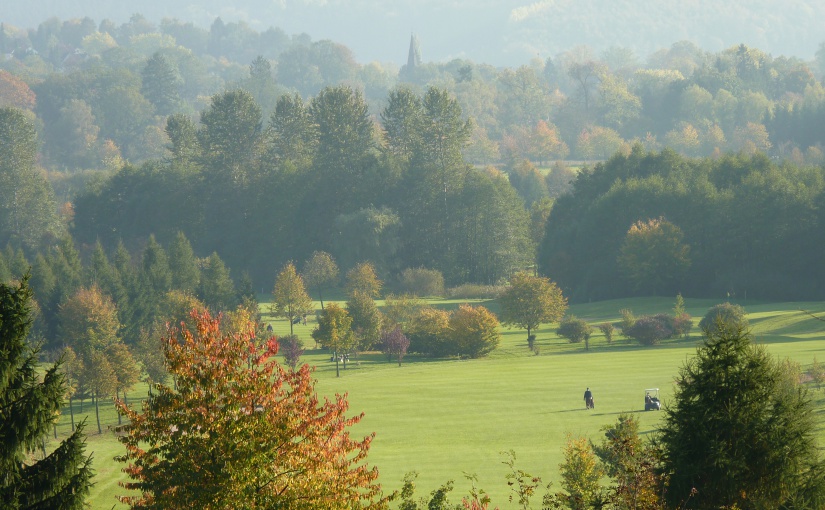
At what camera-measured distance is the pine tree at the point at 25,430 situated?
1850 centimetres

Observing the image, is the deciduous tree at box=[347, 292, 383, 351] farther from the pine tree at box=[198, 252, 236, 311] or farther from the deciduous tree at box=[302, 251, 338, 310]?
the deciduous tree at box=[302, 251, 338, 310]

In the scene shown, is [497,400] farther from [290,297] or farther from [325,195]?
[325,195]

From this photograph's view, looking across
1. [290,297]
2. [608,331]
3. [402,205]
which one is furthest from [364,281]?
[608,331]

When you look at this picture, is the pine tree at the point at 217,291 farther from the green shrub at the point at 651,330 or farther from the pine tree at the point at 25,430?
the pine tree at the point at 25,430

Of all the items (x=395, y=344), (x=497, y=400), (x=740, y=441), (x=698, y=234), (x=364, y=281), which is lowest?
(x=497, y=400)

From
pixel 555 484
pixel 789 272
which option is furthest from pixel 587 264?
pixel 555 484

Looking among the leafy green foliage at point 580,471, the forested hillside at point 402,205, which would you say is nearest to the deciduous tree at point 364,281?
the forested hillside at point 402,205

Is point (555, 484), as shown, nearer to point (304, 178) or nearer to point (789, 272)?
point (789, 272)

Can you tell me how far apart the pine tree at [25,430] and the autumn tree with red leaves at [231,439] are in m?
1.88

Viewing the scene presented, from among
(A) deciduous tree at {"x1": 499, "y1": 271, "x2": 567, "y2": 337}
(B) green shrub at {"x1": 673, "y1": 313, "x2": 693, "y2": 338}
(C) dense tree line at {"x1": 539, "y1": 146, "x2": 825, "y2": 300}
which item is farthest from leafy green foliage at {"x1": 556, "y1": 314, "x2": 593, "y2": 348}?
(C) dense tree line at {"x1": 539, "y1": 146, "x2": 825, "y2": 300}

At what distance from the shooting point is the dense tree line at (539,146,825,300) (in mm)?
98750

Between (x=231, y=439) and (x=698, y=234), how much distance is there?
289ft

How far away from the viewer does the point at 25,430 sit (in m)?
18.5

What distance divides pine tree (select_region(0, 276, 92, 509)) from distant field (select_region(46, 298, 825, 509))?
18.6 meters
